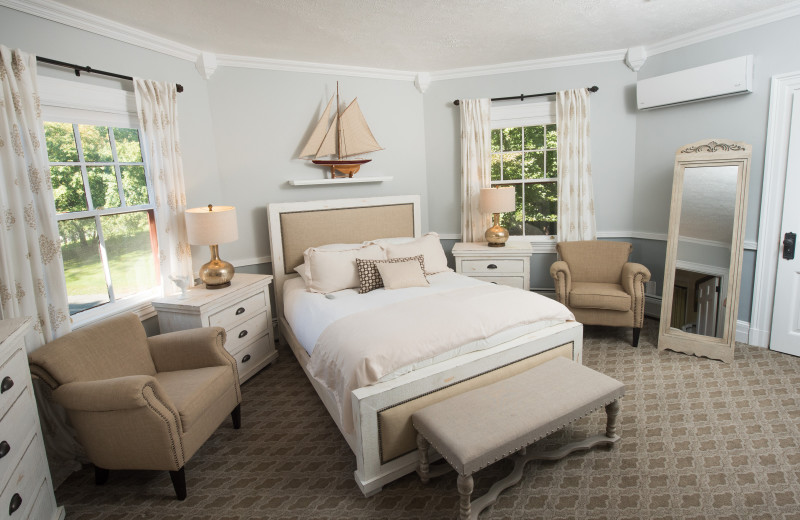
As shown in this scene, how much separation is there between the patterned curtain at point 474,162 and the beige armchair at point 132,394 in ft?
9.43

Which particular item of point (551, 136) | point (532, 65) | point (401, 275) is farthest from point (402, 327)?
point (532, 65)

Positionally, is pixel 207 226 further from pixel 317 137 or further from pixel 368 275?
pixel 317 137

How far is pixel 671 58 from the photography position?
378cm

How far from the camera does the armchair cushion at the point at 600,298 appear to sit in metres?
3.53

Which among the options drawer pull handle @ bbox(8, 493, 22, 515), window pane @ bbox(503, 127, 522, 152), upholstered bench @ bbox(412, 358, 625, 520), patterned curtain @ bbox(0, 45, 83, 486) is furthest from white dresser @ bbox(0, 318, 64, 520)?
window pane @ bbox(503, 127, 522, 152)

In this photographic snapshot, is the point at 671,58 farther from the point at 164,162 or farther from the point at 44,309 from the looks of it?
the point at 44,309

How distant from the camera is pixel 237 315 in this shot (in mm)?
3186

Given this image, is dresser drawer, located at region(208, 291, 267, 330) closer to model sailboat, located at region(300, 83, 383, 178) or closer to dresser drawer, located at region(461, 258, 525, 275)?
model sailboat, located at region(300, 83, 383, 178)

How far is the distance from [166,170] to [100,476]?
200cm

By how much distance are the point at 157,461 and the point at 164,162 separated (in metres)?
2.06

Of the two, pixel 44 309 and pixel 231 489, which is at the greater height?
pixel 44 309

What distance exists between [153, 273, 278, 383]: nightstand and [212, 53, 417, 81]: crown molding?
71.4 inches


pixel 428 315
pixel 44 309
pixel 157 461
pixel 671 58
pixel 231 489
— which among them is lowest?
pixel 231 489

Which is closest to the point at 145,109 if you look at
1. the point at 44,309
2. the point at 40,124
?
the point at 40,124
